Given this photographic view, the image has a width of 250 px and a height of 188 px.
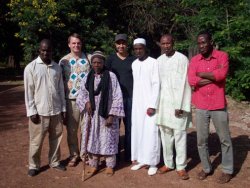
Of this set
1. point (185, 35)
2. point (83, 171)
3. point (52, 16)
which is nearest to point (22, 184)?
point (83, 171)

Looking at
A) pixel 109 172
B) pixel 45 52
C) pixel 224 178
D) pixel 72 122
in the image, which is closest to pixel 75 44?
pixel 45 52

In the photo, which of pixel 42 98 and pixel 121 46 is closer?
pixel 42 98

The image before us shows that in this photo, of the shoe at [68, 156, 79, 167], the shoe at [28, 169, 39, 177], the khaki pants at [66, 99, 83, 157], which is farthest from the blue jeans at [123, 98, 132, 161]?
the shoe at [28, 169, 39, 177]

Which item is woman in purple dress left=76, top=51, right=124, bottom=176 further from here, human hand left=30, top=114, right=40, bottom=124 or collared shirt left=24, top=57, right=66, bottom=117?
human hand left=30, top=114, right=40, bottom=124

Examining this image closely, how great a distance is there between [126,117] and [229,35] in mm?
5943

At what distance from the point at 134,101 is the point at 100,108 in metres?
0.57

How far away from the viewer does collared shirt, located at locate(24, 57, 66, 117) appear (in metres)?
4.76

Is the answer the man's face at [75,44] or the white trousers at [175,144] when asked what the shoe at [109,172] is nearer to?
the white trousers at [175,144]

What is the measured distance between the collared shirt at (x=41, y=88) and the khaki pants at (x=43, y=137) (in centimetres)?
16

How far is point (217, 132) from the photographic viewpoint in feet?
15.4

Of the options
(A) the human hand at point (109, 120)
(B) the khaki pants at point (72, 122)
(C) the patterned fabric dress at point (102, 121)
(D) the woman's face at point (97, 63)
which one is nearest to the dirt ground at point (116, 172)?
Answer: (B) the khaki pants at point (72, 122)

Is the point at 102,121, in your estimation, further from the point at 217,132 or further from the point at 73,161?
the point at 217,132

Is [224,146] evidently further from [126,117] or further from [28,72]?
[28,72]

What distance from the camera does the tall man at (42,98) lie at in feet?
15.7
